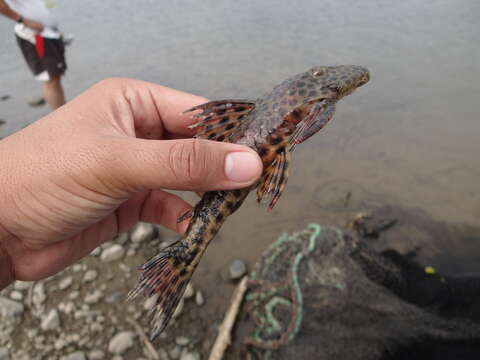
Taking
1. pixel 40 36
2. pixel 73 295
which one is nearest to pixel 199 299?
pixel 73 295

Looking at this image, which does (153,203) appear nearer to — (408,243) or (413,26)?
(408,243)

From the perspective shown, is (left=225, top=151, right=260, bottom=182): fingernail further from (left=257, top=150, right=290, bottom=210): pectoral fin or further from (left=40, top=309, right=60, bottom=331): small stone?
(left=40, top=309, right=60, bottom=331): small stone

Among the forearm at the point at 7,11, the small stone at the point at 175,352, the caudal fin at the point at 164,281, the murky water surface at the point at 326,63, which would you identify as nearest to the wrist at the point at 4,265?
the caudal fin at the point at 164,281

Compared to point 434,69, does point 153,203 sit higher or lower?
higher

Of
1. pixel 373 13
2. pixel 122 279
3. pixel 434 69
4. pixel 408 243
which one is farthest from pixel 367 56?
pixel 122 279

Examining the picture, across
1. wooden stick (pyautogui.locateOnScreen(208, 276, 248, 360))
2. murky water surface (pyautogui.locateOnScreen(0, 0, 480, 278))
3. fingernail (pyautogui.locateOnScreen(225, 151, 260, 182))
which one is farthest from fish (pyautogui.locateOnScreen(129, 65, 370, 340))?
murky water surface (pyautogui.locateOnScreen(0, 0, 480, 278))

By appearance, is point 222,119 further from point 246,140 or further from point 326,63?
point 326,63
